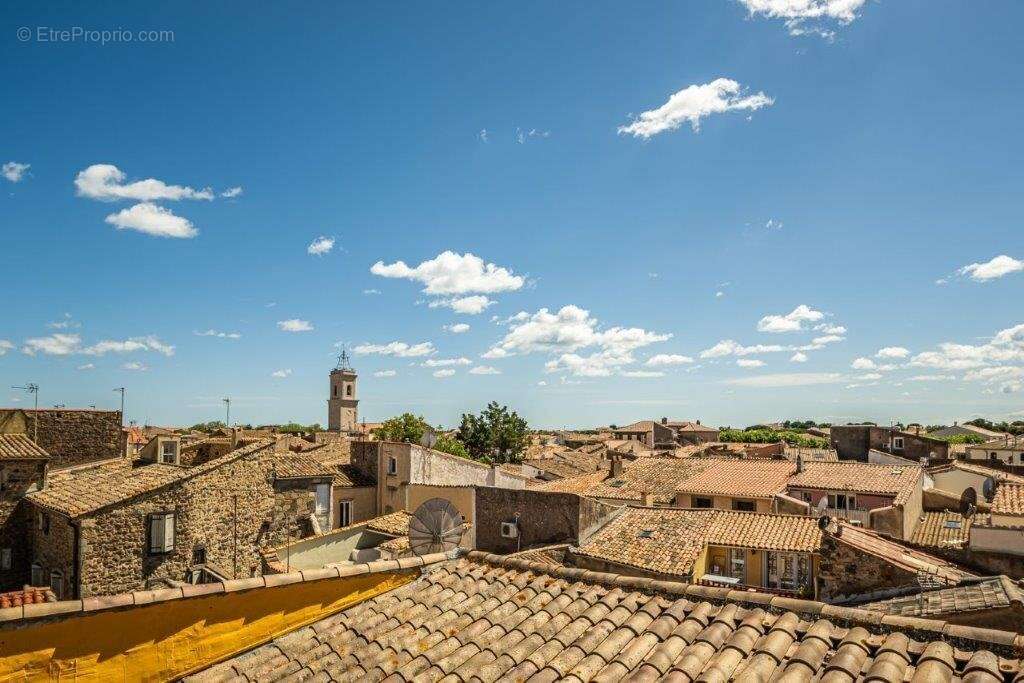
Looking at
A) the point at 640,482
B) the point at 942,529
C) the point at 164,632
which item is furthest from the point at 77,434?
the point at 942,529

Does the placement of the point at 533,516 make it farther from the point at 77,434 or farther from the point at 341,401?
the point at 341,401

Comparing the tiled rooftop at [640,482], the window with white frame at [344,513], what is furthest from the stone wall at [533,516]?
the window with white frame at [344,513]

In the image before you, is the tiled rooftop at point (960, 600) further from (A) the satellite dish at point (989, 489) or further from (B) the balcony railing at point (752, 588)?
(A) the satellite dish at point (989, 489)

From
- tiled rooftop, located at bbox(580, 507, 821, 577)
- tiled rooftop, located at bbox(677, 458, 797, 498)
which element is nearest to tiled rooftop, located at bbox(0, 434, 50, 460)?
tiled rooftop, located at bbox(580, 507, 821, 577)

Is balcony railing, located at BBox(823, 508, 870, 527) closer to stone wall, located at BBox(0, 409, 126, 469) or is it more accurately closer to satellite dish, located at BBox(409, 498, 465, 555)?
satellite dish, located at BBox(409, 498, 465, 555)

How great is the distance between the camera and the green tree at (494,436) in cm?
5869

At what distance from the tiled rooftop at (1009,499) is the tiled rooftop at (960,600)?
39.4ft

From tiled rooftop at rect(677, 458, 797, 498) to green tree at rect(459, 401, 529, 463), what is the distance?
78.0ft

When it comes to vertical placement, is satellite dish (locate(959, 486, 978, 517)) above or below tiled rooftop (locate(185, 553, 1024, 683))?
below

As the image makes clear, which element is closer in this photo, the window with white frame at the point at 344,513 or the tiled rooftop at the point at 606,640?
the tiled rooftop at the point at 606,640

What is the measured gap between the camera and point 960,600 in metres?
13.2

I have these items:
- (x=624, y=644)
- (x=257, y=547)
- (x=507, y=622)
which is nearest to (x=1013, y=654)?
(x=624, y=644)

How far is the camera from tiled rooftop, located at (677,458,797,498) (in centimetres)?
3172

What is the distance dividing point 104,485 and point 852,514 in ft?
109
